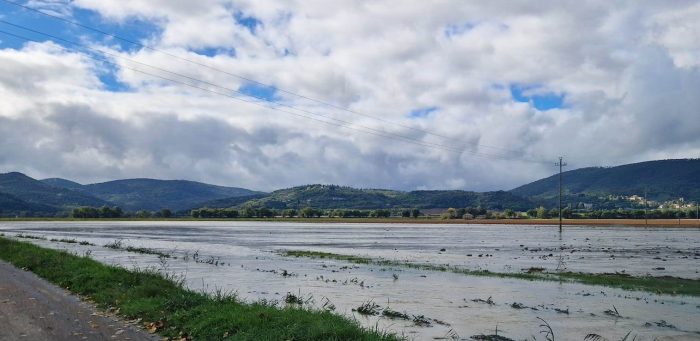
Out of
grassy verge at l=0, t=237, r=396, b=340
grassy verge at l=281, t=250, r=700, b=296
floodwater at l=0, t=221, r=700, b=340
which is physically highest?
grassy verge at l=0, t=237, r=396, b=340

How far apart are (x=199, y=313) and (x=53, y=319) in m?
4.37

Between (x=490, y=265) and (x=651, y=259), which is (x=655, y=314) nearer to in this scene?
(x=490, y=265)

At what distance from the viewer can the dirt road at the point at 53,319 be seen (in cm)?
1500

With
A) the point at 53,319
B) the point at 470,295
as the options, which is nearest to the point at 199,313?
the point at 53,319

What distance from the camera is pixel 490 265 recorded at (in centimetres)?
4612

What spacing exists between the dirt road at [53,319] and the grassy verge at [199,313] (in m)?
0.83

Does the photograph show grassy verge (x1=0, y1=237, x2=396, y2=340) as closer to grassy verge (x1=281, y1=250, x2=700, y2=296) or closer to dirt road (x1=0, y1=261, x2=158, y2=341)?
dirt road (x1=0, y1=261, x2=158, y2=341)

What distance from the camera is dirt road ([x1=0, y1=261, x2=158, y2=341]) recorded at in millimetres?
15000

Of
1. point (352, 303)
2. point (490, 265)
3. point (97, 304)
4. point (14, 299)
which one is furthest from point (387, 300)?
point (490, 265)

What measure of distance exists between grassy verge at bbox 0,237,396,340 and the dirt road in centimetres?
83

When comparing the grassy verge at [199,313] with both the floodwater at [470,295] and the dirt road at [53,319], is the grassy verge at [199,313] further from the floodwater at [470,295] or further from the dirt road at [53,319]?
the floodwater at [470,295]

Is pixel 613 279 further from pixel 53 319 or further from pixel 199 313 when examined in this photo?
pixel 53 319

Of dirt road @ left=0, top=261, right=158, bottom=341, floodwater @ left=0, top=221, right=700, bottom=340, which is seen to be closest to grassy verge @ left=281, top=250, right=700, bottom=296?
floodwater @ left=0, top=221, right=700, bottom=340

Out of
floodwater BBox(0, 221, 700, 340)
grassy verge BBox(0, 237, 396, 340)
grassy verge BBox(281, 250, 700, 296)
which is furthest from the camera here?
grassy verge BBox(281, 250, 700, 296)
